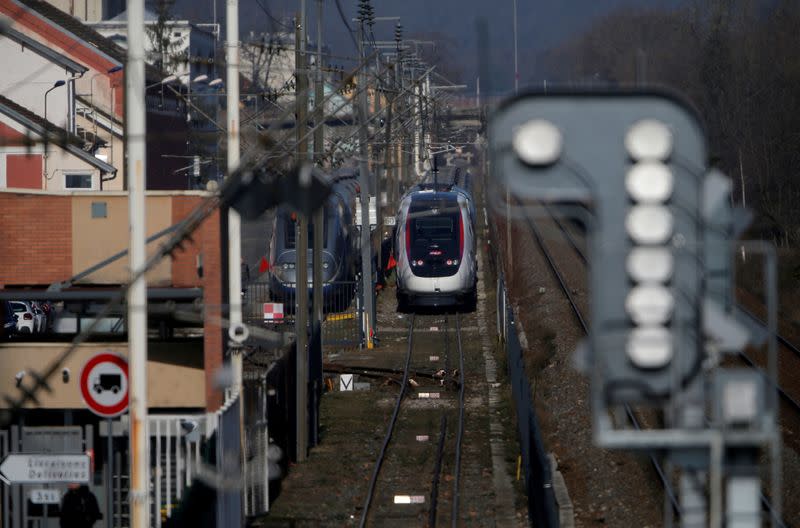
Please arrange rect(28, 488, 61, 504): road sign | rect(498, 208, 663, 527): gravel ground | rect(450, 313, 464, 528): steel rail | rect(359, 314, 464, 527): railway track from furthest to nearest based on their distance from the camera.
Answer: rect(359, 314, 464, 527): railway track
rect(450, 313, 464, 528): steel rail
rect(498, 208, 663, 527): gravel ground
rect(28, 488, 61, 504): road sign

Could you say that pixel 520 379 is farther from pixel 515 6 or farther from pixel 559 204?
pixel 559 204

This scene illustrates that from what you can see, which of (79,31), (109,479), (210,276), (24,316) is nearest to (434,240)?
(24,316)

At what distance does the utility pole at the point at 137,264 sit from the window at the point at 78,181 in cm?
2135

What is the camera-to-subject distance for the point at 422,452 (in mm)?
16547

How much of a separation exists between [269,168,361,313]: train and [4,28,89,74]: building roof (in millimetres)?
6082

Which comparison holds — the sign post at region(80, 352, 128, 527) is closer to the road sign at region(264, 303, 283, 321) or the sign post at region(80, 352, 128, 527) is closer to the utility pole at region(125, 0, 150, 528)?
the utility pole at region(125, 0, 150, 528)

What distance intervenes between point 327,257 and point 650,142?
2398cm

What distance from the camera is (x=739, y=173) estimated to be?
27.7 meters

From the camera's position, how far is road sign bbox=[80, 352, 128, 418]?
360 inches

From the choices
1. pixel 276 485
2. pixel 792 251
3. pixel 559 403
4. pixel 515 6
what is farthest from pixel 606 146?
pixel 792 251

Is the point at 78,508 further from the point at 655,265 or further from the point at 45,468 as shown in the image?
the point at 655,265

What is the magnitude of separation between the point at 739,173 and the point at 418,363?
9.55 metres

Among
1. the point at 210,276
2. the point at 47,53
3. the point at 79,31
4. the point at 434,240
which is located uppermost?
the point at 79,31

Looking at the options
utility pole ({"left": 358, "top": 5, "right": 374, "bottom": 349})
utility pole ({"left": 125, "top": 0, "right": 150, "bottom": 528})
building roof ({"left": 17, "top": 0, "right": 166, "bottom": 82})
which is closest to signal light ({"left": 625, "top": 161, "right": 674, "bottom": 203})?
utility pole ({"left": 125, "top": 0, "right": 150, "bottom": 528})
